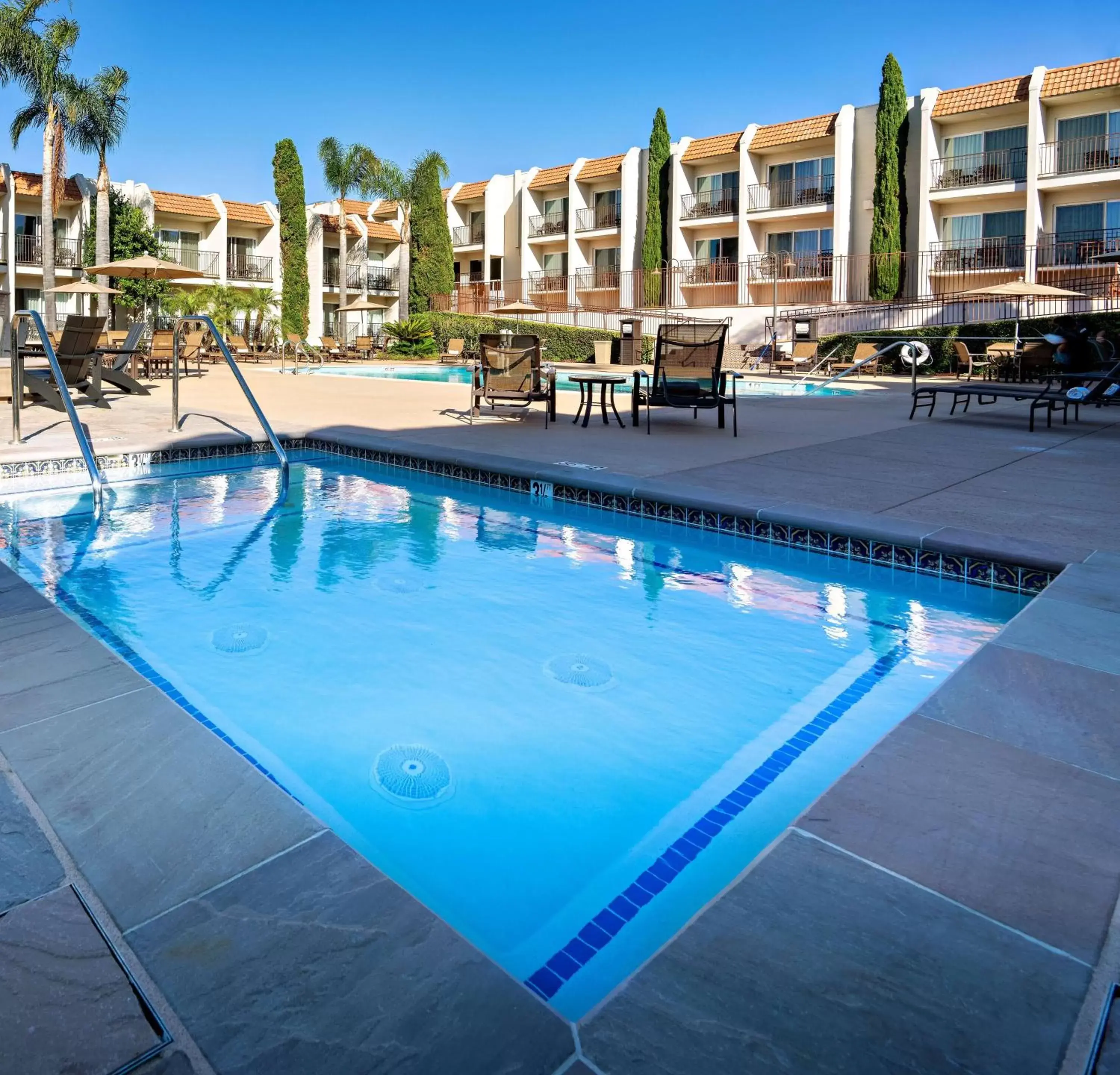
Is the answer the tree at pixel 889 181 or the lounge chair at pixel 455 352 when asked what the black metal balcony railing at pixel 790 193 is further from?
the lounge chair at pixel 455 352

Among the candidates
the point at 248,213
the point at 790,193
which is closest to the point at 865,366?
the point at 790,193

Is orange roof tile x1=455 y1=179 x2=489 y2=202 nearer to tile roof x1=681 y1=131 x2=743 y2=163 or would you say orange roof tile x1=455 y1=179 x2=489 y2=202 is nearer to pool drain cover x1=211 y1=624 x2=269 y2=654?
tile roof x1=681 y1=131 x2=743 y2=163

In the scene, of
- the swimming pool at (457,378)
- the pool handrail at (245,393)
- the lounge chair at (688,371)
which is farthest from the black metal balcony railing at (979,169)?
the pool handrail at (245,393)

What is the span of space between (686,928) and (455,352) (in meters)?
26.6

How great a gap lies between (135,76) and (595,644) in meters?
29.8

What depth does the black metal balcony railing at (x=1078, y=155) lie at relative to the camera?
2430cm

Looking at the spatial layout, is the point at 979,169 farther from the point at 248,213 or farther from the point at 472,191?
the point at 248,213

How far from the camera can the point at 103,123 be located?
26703mm

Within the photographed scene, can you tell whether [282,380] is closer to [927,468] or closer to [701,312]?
[927,468]

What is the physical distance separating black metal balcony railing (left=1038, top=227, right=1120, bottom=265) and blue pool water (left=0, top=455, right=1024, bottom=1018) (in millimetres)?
23632

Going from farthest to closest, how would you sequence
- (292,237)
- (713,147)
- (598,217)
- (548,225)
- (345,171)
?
1. (548,225)
2. (598,217)
3. (345,171)
4. (292,237)
5. (713,147)

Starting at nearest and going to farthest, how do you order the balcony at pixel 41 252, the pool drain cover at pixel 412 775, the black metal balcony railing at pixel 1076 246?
the pool drain cover at pixel 412 775, the black metal balcony railing at pixel 1076 246, the balcony at pixel 41 252

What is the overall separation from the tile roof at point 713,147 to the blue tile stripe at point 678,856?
30474 mm

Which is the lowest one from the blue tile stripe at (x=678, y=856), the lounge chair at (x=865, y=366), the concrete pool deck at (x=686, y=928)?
the blue tile stripe at (x=678, y=856)
